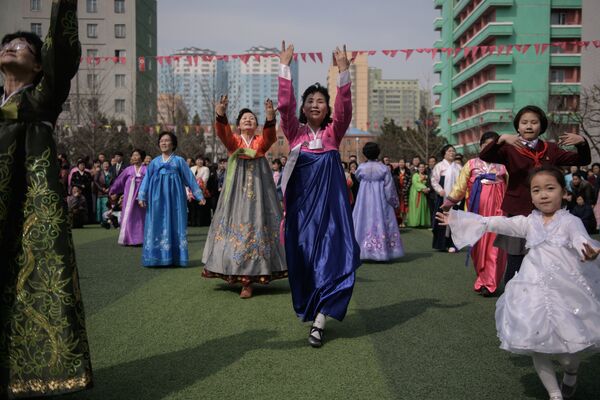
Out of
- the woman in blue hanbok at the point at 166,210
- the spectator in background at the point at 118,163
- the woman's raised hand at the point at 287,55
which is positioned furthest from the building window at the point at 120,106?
the woman's raised hand at the point at 287,55

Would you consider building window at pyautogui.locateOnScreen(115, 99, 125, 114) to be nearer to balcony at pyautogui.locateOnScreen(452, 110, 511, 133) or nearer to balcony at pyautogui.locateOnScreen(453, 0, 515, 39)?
balcony at pyautogui.locateOnScreen(452, 110, 511, 133)

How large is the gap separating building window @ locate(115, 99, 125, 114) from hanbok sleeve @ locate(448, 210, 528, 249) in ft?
192

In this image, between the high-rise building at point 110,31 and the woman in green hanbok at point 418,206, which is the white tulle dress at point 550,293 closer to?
the woman in green hanbok at point 418,206

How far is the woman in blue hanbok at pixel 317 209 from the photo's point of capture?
5430 millimetres

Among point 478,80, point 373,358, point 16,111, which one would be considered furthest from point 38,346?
point 478,80

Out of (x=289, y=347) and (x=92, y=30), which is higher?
(x=92, y=30)

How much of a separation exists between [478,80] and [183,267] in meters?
52.9

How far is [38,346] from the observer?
10.9ft

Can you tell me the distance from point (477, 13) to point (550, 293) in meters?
55.8

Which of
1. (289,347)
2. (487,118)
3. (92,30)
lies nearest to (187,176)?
(289,347)

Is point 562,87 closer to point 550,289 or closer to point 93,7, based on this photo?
point 93,7

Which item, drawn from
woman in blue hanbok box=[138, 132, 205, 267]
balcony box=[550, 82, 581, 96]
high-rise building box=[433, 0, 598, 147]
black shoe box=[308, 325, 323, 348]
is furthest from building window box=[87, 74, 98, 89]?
balcony box=[550, 82, 581, 96]

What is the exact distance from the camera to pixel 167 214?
31.7ft

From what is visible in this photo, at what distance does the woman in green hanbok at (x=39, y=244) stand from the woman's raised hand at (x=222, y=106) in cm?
293
